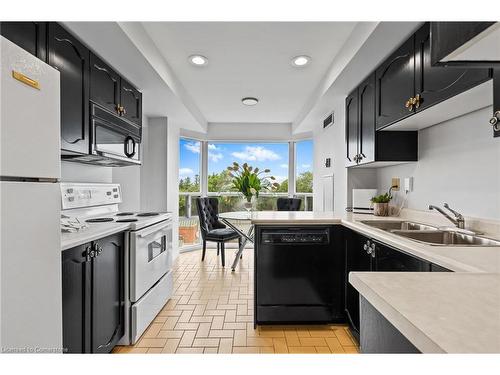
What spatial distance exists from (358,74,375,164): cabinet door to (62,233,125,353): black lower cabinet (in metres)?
2.09

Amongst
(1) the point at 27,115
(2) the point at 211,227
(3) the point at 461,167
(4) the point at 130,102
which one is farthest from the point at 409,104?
(2) the point at 211,227

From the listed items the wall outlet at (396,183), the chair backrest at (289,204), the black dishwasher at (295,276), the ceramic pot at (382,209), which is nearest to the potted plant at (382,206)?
the ceramic pot at (382,209)

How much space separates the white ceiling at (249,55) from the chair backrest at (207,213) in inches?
56.6

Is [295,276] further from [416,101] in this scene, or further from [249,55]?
[249,55]

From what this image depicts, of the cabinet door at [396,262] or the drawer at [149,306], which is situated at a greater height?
the cabinet door at [396,262]

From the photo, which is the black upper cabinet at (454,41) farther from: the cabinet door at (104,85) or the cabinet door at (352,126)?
the cabinet door at (104,85)

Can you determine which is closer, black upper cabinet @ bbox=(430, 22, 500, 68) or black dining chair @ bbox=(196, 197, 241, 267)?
black upper cabinet @ bbox=(430, 22, 500, 68)

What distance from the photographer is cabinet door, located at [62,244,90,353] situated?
1324 mm

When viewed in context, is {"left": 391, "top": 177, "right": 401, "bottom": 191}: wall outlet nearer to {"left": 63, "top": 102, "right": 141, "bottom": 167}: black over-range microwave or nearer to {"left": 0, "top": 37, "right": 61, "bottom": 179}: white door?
{"left": 63, "top": 102, "right": 141, "bottom": 167}: black over-range microwave

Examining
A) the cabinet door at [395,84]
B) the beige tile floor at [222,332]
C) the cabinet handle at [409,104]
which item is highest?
the cabinet door at [395,84]

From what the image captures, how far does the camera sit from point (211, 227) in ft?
14.3

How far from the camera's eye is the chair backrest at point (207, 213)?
4109mm

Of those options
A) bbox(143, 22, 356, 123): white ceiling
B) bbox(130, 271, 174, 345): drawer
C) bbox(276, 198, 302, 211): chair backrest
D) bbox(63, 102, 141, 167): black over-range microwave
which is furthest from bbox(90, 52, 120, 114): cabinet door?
bbox(276, 198, 302, 211): chair backrest
